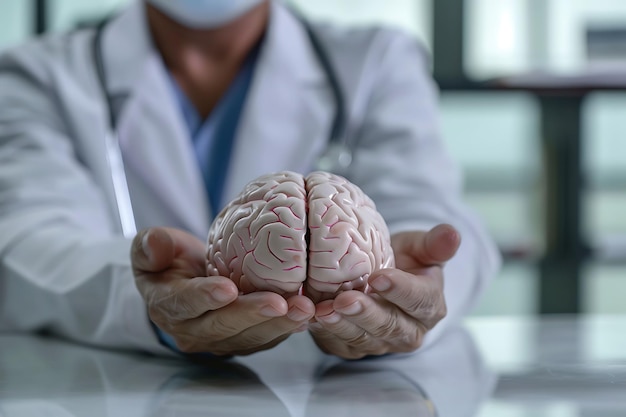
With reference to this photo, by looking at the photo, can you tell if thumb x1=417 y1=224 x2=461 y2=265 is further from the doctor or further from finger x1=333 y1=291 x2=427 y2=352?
the doctor

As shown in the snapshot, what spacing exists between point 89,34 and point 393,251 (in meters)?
0.79

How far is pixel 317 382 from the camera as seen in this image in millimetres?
623

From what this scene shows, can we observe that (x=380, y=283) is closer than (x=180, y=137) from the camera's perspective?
Yes

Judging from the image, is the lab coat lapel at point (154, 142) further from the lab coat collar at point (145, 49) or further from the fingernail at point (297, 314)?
the fingernail at point (297, 314)

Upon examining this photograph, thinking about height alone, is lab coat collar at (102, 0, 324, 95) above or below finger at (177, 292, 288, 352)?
above

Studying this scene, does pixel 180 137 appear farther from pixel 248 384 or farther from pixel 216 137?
pixel 248 384

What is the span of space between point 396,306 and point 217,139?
0.63 meters

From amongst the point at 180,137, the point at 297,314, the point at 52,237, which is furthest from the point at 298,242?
the point at 180,137

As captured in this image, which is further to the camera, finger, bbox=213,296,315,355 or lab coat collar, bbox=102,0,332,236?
lab coat collar, bbox=102,0,332,236

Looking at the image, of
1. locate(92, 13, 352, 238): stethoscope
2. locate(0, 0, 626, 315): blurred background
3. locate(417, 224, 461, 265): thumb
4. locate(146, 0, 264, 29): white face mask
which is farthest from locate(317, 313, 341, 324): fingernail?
locate(0, 0, 626, 315): blurred background

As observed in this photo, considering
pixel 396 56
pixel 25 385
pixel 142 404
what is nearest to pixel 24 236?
pixel 25 385

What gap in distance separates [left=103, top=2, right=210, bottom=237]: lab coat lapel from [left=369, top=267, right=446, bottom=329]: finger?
538mm

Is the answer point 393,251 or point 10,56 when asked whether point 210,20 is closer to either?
point 10,56

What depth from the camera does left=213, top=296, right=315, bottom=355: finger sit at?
51 cm
